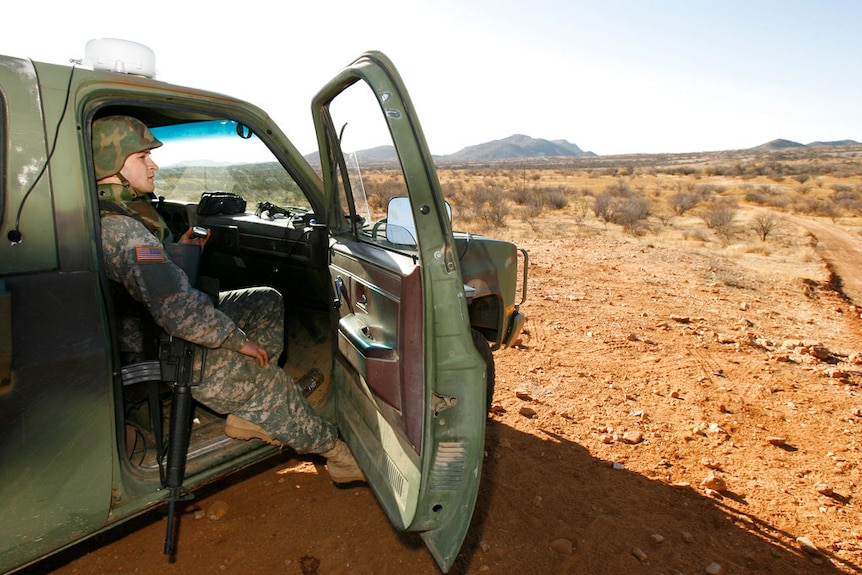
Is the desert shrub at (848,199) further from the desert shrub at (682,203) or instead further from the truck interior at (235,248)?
the truck interior at (235,248)

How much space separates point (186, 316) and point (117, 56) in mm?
1068

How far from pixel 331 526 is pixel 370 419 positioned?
76 cm

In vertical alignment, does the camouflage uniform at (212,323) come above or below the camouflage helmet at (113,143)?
below

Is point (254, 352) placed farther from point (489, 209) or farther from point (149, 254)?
point (489, 209)

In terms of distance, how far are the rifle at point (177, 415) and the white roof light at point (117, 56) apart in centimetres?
110

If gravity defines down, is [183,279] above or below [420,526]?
above

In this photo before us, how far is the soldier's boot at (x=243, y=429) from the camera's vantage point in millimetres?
2635

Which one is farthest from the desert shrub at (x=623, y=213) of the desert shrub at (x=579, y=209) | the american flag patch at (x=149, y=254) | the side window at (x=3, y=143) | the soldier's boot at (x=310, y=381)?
the side window at (x=3, y=143)

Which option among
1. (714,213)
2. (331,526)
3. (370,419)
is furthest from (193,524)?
(714,213)

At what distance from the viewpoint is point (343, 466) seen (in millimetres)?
3016

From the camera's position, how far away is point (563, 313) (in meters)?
6.67

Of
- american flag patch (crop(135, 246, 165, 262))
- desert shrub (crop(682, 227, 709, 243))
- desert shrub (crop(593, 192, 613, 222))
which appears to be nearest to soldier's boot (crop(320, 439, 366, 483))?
american flag patch (crop(135, 246, 165, 262))

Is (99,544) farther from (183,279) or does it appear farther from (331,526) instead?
(183,279)

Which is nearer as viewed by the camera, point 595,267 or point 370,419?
point 370,419
